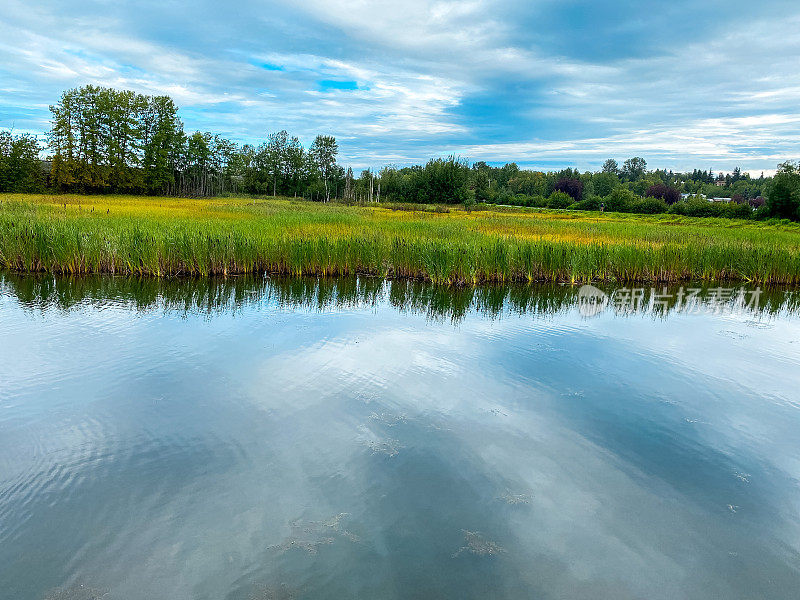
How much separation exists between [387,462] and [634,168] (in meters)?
141

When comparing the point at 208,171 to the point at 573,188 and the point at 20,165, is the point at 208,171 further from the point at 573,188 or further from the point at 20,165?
the point at 573,188

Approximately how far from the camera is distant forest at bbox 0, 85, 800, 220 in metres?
41.8

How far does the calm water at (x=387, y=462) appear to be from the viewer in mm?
2896

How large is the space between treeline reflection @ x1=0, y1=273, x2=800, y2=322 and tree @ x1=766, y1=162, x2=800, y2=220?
2788 centimetres

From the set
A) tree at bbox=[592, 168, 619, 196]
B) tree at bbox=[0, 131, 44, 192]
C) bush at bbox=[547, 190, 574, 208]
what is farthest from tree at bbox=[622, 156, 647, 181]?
tree at bbox=[0, 131, 44, 192]

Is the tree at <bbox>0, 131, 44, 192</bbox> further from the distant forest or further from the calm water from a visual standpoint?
the calm water

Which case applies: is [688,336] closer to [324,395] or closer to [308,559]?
[324,395]

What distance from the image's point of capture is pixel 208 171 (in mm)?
53906

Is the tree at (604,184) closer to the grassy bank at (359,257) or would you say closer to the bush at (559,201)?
the bush at (559,201)

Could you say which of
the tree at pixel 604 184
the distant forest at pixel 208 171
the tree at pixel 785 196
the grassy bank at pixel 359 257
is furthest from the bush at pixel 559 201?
the grassy bank at pixel 359 257

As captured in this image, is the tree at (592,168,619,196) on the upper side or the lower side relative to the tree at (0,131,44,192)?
upper

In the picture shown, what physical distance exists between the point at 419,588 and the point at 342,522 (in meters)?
0.71

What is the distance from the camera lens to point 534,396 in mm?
5531

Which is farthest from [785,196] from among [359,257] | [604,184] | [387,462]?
[604,184]
